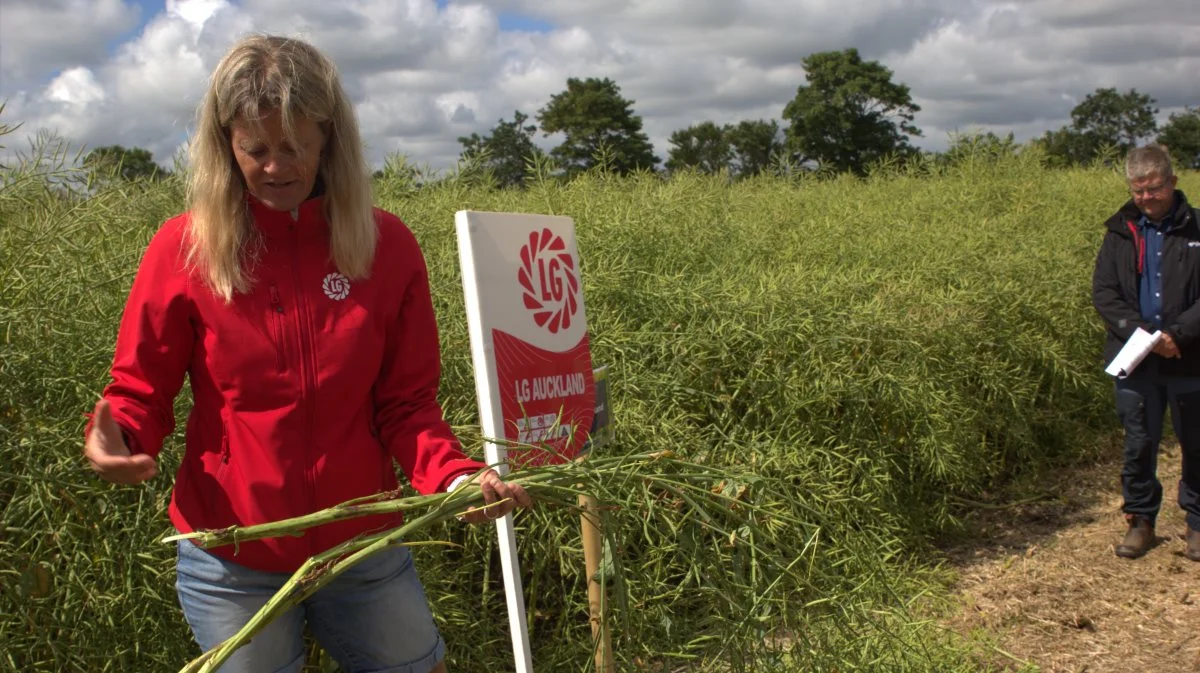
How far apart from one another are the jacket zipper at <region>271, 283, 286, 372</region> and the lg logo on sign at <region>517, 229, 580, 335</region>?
2.82 ft

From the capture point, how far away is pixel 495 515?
1.76 m

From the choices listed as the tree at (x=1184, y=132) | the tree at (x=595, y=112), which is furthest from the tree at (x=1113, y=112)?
the tree at (x=595, y=112)

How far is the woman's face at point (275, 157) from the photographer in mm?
1767

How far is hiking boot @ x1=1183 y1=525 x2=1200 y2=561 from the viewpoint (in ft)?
15.2

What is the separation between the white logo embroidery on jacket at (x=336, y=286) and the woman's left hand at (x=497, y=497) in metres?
0.39

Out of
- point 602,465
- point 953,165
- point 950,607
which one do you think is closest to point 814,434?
point 950,607

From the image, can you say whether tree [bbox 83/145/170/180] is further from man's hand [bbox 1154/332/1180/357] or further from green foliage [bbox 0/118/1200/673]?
man's hand [bbox 1154/332/1180/357]

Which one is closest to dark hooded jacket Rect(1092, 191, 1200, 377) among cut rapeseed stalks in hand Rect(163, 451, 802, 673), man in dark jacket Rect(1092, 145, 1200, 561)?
man in dark jacket Rect(1092, 145, 1200, 561)

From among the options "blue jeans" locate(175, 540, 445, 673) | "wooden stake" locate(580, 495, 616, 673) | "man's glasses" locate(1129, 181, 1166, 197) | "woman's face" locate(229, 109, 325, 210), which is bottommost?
"wooden stake" locate(580, 495, 616, 673)

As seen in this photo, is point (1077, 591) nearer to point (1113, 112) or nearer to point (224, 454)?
point (224, 454)

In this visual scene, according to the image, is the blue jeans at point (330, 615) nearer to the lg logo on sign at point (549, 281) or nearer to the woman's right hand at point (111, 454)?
the woman's right hand at point (111, 454)

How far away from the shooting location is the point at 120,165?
14.3ft

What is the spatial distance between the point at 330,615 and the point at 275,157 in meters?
0.78

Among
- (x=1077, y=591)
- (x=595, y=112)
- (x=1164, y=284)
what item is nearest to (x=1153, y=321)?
(x=1164, y=284)
